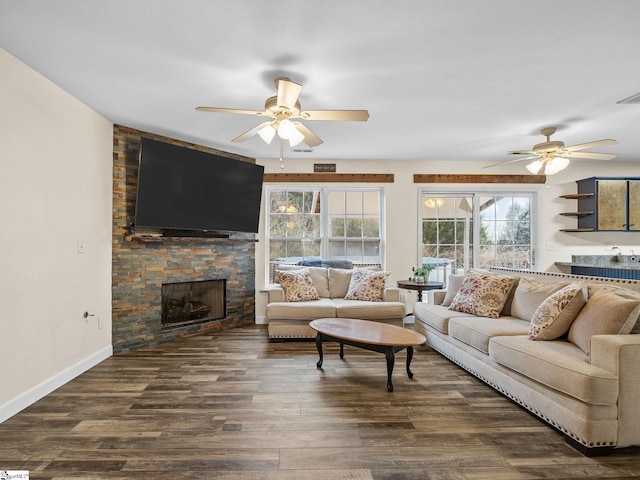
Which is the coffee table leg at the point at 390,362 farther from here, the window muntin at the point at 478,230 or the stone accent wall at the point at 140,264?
the window muntin at the point at 478,230

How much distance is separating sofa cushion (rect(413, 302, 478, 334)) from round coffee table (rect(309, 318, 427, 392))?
524mm

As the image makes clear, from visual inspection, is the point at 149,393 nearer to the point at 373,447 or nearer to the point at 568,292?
the point at 373,447

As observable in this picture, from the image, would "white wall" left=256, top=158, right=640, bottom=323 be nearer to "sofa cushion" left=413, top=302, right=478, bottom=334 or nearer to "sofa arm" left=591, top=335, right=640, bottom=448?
"sofa cushion" left=413, top=302, right=478, bottom=334

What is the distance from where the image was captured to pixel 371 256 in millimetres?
5523

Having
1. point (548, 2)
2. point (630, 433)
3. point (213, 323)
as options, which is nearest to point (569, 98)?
point (548, 2)

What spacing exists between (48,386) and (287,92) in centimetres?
290

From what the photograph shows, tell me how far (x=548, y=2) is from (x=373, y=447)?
8.58 ft

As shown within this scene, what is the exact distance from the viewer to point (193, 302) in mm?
4707

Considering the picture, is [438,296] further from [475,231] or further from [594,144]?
[594,144]

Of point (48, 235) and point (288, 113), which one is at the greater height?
point (288, 113)

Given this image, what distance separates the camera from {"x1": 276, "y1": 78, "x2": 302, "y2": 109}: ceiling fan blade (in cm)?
233

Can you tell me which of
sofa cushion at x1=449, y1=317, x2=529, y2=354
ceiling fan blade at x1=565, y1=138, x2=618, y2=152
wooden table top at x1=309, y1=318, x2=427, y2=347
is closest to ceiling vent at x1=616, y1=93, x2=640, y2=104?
ceiling fan blade at x1=565, y1=138, x2=618, y2=152

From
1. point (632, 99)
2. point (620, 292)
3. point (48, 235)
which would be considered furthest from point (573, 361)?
point (48, 235)

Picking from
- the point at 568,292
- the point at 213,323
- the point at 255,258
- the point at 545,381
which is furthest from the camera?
the point at 255,258
